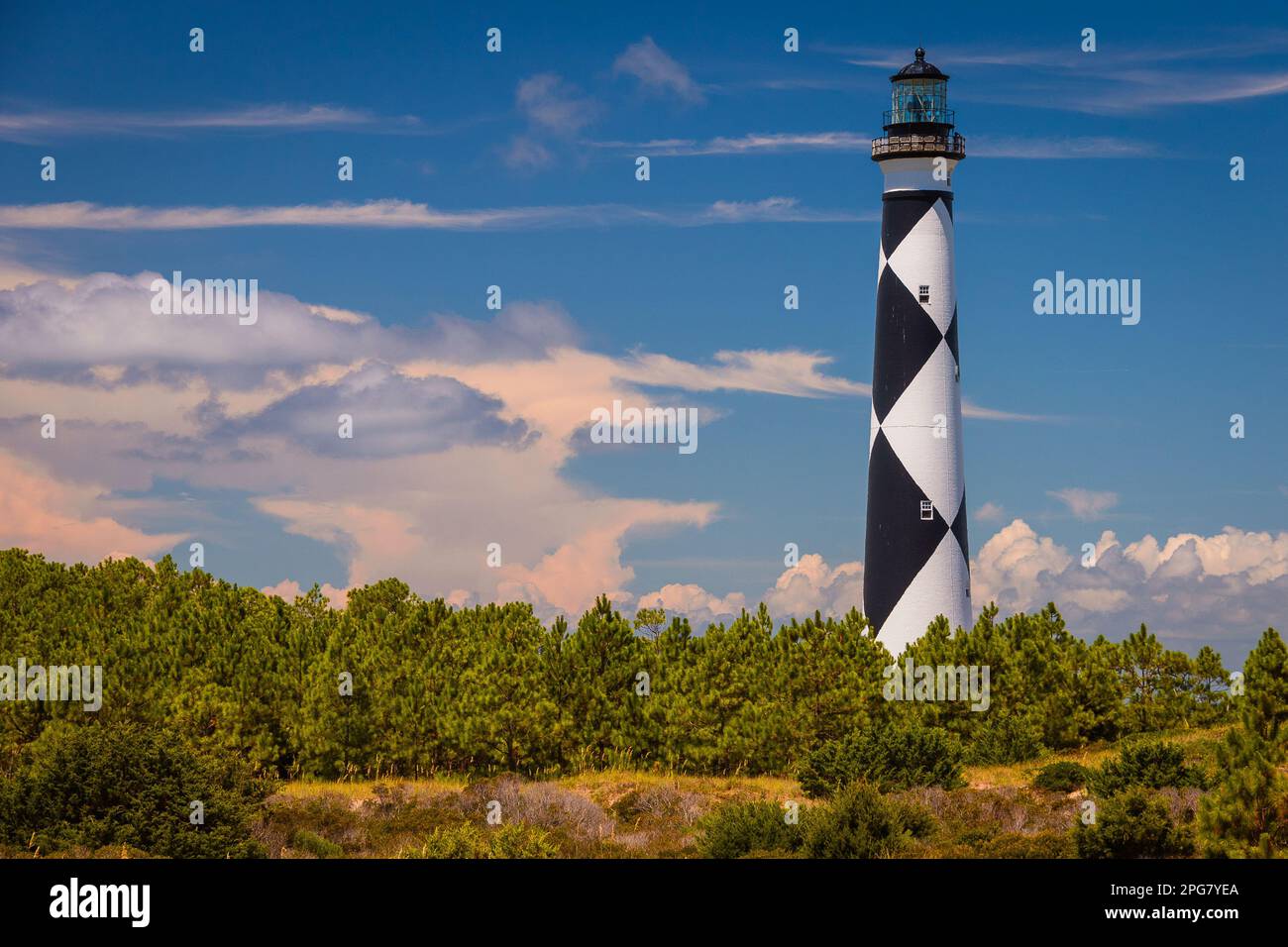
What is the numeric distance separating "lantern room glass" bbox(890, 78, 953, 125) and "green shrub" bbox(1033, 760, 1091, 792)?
19.8m

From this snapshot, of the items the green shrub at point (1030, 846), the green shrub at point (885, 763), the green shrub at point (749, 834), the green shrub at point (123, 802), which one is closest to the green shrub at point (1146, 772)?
the green shrub at point (1030, 846)

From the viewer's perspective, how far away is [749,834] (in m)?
26.1

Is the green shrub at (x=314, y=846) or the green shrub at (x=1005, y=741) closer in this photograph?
the green shrub at (x=314, y=846)

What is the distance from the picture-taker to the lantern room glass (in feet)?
147

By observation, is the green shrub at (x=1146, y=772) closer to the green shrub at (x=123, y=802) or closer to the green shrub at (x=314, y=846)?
the green shrub at (x=314, y=846)

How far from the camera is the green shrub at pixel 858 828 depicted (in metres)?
25.1

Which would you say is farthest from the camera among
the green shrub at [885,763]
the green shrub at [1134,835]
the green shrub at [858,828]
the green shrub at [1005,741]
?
the green shrub at [1005,741]

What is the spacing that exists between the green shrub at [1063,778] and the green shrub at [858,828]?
7.30 m

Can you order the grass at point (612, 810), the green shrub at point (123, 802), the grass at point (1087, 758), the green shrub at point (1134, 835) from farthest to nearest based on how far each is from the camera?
the grass at point (1087, 758) < the grass at point (612, 810) < the green shrub at point (123, 802) < the green shrub at point (1134, 835)

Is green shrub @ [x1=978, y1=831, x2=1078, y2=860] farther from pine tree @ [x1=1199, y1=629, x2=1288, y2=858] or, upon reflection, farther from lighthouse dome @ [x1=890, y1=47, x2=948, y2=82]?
lighthouse dome @ [x1=890, y1=47, x2=948, y2=82]

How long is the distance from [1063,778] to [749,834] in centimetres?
1005

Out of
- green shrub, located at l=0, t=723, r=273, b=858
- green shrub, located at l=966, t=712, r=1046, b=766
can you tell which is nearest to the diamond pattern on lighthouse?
green shrub, located at l=966, t=712, r=1046, b=766

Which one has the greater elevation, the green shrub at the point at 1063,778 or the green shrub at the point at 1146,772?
Answer: the green shrub at the point at 1146,772

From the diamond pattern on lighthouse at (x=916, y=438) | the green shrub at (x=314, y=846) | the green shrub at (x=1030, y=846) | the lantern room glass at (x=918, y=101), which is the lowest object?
the green shrub at (x=314, y=846)
